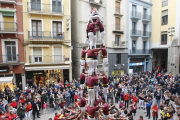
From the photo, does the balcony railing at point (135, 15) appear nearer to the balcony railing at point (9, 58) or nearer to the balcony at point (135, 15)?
the balcony at point (135, 15)

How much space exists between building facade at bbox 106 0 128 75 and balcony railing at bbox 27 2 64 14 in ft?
28.1

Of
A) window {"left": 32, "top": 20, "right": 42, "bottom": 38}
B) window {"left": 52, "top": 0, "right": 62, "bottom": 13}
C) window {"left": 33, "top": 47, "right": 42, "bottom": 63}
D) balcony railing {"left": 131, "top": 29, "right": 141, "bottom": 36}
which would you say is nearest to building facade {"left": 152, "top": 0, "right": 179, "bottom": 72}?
balcony railing {"left": 131, "top": 29, "right": 141, "bottom": 36}

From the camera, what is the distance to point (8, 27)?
15.9 m

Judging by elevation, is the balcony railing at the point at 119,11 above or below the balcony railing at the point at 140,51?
above

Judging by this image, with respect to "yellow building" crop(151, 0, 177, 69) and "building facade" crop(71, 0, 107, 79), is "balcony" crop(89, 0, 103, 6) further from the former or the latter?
"yellow building" crop(151, 0, 177, 69)

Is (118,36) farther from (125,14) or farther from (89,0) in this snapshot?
(89,0)

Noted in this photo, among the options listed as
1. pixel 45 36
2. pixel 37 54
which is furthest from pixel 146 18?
A: pixel 37 54

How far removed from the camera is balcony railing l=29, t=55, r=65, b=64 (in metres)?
17.3

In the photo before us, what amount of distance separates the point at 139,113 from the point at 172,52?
16.9 meters

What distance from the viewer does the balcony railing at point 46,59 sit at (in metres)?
17.3

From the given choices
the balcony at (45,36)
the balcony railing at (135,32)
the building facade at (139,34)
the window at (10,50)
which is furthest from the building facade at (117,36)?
the window at (10,50)

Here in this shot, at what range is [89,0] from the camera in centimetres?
2109

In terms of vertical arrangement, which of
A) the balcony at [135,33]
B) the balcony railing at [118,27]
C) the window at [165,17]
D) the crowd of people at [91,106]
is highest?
the window at [165,17]

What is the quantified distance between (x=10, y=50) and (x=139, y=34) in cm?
2259
